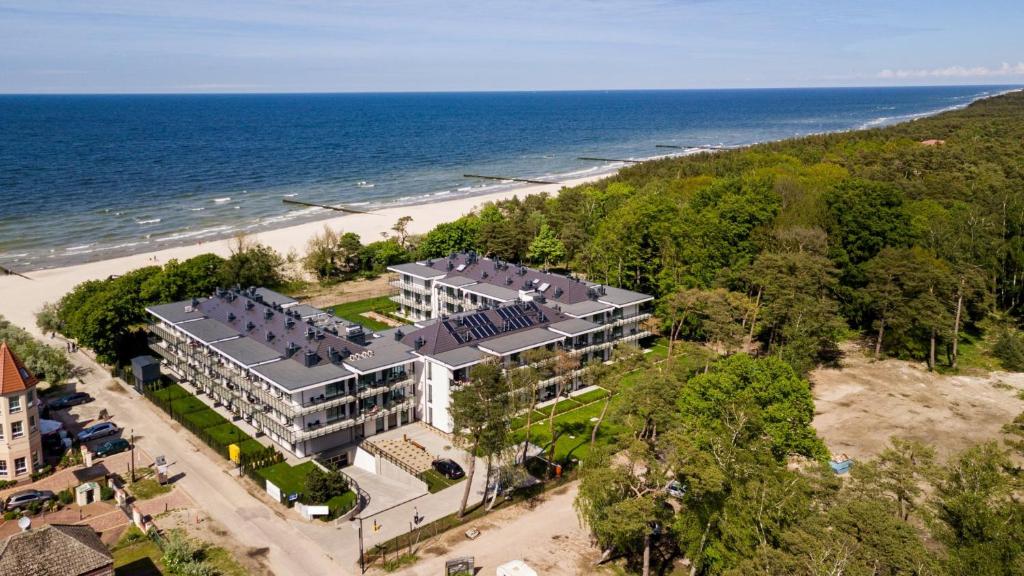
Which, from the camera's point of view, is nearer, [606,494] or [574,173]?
[606,494]

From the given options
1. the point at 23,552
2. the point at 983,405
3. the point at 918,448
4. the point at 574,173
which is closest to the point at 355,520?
the point at 23,552

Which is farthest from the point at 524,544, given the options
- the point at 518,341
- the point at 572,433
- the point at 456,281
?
the point at 456,281

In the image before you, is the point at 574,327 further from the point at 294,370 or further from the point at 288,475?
the point at 288,475

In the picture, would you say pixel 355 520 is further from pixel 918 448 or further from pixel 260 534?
pixel 918 448

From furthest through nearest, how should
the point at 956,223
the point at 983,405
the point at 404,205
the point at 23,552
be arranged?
the point at 404,205
the point at 956,223
the point at 983,405
the point at 23,552

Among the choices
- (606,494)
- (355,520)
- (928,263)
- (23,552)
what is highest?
(928,263)

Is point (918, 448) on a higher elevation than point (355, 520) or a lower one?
higher

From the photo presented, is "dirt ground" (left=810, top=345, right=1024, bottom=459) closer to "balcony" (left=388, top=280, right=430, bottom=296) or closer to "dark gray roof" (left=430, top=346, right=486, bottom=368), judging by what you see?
"dark gray roof" (left=430, top=346, right=486, bottom=368)
